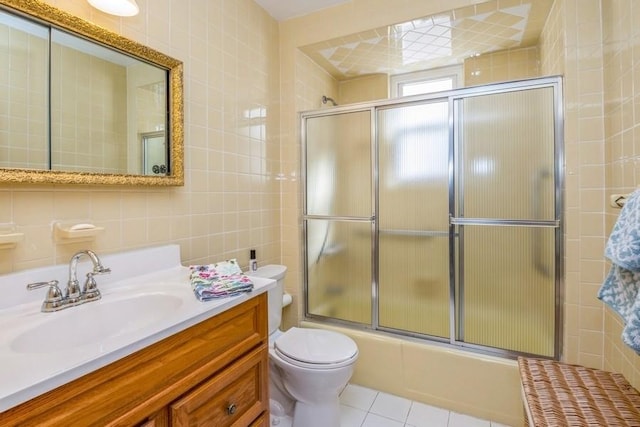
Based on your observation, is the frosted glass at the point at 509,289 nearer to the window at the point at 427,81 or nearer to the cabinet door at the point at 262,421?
the cabinet door at the point at 262,421

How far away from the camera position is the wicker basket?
1.04m

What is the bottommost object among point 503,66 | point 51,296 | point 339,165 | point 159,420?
point 159,420

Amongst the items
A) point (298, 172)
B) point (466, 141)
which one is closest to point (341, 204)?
point (298, 172)

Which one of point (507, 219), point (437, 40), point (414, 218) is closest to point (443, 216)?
point (414, 218)

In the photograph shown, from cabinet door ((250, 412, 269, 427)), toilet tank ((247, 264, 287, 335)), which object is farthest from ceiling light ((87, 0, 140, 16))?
cabinet door ((250, 412, 269, 427))

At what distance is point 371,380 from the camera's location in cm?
202

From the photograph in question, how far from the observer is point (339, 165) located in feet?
7.24

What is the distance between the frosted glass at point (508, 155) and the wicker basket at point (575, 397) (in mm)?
745

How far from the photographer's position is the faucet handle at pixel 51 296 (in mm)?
977

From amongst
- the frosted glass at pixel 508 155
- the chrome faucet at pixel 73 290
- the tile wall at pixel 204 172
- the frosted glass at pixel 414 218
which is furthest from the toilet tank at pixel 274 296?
the frosted glass at pixel 508 155

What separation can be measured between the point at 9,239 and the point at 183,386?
691 mm

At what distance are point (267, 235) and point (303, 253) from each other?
32cm

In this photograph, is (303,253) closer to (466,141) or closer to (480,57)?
(466,141)

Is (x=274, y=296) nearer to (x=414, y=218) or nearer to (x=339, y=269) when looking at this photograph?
(x=339, y=269)
